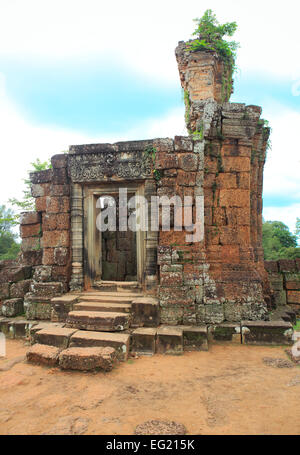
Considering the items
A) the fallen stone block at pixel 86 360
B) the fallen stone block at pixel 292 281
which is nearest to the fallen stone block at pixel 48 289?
the fallen stone block at pixel 86 360

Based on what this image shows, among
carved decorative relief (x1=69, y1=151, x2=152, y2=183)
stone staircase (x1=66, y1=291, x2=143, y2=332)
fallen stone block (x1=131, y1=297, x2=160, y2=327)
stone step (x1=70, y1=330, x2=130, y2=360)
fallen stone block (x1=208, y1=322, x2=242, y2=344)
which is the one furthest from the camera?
carved decorative relief (x1=69, y1=151, x2=152, y2=183)

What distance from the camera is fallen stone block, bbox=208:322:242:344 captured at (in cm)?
531

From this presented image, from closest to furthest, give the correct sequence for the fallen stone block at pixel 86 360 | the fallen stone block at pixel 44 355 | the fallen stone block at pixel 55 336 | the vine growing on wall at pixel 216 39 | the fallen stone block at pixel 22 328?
the fallen stone block at pixel 86 360
the fallen stone block at pixel 44 355
the fallen stone block at pixel 55 336
the fallen stone block at pixel 22 328
the vine growing on wall at pixel 216 39

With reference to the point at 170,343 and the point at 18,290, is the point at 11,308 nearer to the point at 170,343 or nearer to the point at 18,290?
the point at 18,290

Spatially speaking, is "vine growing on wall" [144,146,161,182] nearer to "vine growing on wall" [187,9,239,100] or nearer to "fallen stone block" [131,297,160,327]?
"fallen stone block" [131,297,160,327]

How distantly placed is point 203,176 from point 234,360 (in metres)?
3.46

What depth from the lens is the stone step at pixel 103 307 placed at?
556 cm

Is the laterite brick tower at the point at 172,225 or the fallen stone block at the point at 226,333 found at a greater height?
the laterite brick tower at the point at 172,225

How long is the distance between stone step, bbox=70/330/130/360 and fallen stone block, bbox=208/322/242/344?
1.61m

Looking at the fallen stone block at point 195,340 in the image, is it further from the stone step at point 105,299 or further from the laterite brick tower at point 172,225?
the stone step at point 105,299

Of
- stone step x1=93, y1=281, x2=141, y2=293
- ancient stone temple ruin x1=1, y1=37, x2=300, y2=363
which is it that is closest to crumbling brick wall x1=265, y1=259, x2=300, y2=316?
ancient stone temple ruin x1=1, y1=37, x2=300, y2=363

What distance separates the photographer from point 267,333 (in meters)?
5.21

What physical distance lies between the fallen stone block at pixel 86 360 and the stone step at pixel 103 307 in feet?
4.03
